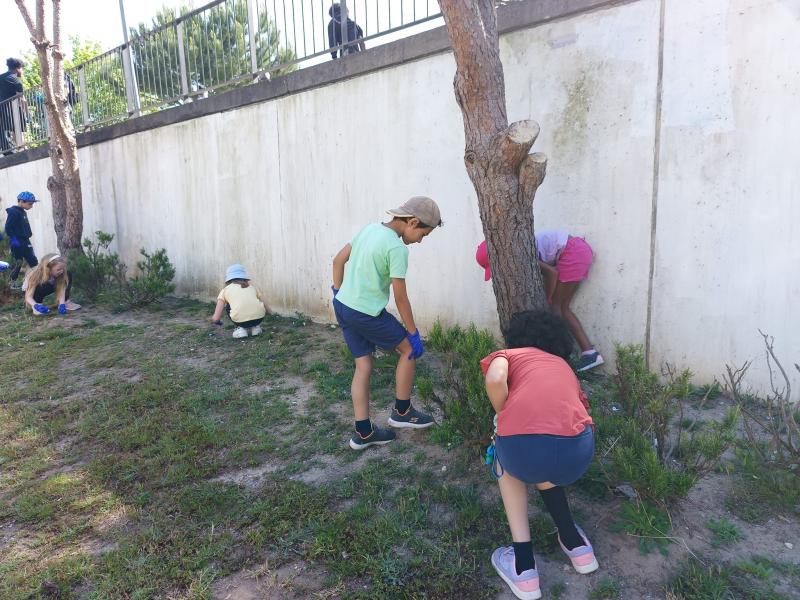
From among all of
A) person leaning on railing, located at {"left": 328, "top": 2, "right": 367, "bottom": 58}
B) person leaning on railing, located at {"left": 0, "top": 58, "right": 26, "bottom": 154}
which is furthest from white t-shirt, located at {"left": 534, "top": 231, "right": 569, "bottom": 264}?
person leaning on railing, located at {"left": 0, "top": 58, "right": 26, "bottom": 154}

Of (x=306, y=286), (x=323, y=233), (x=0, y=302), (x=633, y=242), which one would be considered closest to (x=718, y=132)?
(x=633, y=242)

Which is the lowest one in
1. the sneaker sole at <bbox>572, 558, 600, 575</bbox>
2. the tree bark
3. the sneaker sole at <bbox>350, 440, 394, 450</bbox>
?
the sneaker sole at <bbox>572, 558, 600, 575</bbox>

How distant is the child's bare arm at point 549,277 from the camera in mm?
4234

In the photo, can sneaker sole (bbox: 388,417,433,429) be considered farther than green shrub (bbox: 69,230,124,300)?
No

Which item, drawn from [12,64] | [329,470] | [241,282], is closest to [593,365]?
[329,470]

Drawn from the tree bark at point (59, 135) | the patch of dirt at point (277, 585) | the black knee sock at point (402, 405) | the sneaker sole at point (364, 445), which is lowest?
the patch of dirt at point (277, 585)

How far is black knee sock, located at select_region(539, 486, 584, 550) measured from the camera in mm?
2426

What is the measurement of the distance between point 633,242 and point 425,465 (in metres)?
2.11

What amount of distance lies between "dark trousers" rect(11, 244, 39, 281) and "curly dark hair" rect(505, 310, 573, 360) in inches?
362

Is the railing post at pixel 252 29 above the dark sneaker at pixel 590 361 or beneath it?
above

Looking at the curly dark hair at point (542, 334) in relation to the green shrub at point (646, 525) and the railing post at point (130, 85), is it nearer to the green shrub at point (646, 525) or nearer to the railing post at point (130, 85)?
the green shrub at point (646, 525)

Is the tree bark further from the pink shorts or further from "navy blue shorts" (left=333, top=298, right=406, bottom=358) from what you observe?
the pink shorts

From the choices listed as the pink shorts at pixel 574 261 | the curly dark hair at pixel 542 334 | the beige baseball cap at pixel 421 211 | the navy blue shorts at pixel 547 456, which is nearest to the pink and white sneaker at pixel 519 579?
the navy blue shorts at pixel 547 456

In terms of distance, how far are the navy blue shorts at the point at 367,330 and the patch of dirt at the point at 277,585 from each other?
131cm
